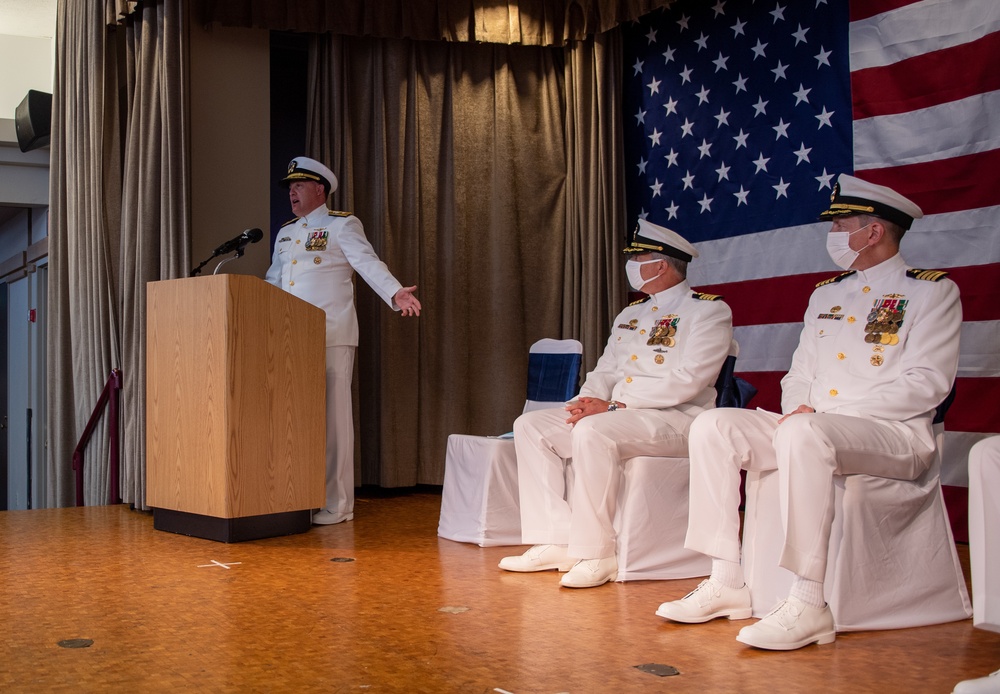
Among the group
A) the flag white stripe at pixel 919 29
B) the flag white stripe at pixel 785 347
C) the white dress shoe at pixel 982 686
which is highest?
the flag white stripe at pixel 919 29

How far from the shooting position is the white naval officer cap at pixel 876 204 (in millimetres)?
3154

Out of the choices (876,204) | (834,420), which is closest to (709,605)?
(834,420)

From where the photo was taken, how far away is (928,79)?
4426 mm

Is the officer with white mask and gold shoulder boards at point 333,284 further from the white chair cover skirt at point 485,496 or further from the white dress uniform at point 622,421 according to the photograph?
the white dress uniform at point 622,421

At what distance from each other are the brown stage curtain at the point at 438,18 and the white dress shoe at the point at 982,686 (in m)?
4.16

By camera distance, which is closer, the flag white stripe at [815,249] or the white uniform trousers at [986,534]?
the white uniform trousers at [986,534]

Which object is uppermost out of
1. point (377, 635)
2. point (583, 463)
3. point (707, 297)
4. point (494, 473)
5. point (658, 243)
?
point (658, 243)

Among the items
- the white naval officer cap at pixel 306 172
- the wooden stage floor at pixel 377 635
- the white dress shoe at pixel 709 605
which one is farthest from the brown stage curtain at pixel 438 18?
the white dress shoe at pixel 709 605

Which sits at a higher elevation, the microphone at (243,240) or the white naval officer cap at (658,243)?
the microphone at (243,240)

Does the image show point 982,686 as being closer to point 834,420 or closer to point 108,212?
point 834,420

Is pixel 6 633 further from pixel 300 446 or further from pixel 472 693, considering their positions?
pixel 300 446

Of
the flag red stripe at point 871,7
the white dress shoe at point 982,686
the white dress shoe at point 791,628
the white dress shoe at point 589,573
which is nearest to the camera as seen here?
the white dress shoe at point 982,686

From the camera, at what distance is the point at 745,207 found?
17.3ft

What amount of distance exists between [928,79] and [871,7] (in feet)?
1.59
